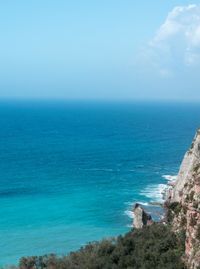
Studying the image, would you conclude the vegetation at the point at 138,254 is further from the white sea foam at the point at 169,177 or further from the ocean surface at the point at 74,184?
the white sea foam at the point at 169,177

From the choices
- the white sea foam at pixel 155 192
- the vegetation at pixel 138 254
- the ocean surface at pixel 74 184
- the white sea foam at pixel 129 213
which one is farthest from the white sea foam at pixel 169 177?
the vegetation at pixel 138 254

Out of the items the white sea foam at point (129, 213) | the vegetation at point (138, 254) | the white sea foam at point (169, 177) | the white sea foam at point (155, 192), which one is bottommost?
the white sea foam at point (129, 213)

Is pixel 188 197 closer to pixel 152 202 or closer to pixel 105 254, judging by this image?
pixel 105 254

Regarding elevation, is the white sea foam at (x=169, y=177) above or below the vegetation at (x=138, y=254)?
below

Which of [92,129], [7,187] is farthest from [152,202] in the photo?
[92,129]

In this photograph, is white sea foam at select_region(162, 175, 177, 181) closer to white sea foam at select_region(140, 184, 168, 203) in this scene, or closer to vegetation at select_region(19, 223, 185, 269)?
white sea foam at select_region(140, 184, 168, 203)

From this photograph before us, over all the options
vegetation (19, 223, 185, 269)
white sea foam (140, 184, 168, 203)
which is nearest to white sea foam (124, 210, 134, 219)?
white sea foam (140, 184, 168, 203)
